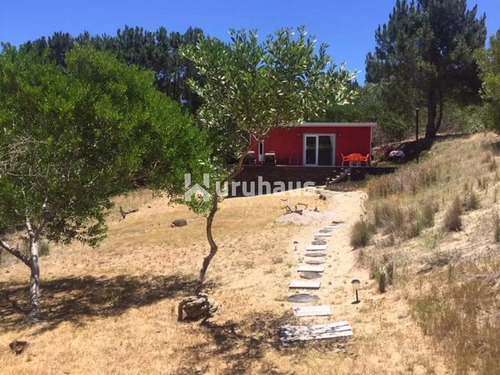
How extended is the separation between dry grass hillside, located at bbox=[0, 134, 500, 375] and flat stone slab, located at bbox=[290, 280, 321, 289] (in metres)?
0.17

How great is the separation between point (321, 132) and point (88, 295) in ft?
61.6

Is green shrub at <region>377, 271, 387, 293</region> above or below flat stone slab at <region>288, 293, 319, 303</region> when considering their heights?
above

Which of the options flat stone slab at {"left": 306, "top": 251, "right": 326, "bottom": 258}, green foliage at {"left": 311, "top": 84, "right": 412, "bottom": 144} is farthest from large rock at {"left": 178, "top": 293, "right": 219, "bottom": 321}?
green foliage at {"left": 311, "top": 84, "right": 412, "bottom": 144}

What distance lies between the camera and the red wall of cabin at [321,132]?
25.1 meters

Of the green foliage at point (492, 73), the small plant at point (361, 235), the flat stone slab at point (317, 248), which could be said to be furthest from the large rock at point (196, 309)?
the green foliage at point (492, 73)

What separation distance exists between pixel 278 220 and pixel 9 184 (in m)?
8.64

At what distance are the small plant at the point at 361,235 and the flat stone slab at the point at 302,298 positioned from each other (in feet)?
8.73

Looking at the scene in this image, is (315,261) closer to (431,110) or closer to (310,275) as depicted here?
(310,275)

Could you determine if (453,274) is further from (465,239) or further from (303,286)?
(303,286)

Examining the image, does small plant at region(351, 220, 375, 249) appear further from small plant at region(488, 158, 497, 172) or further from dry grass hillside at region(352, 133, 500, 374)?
small plant at region(488, 158, 497, 172)

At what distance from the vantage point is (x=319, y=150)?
2555 cm

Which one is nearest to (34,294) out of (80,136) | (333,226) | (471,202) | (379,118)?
(80,136)

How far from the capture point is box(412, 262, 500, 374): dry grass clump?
4137mm

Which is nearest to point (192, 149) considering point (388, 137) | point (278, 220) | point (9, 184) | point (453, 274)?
point (9, 184)
